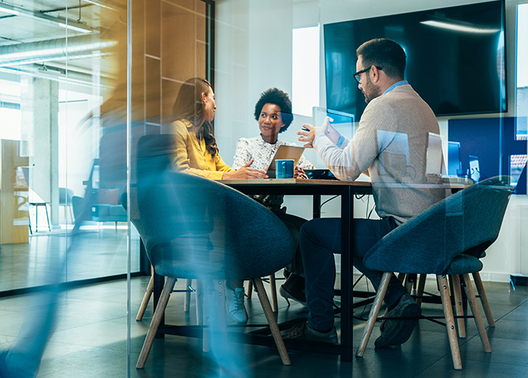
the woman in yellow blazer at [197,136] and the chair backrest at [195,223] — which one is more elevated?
the woman in yellow blazer at [197,136]

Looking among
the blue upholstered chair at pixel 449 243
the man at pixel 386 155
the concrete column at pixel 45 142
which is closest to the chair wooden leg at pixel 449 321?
Result: the blue upholstered chair at pixel 449 243

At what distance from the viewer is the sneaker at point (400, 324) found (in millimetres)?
1769

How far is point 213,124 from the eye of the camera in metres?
1.66

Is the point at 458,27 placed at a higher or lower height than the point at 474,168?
higher

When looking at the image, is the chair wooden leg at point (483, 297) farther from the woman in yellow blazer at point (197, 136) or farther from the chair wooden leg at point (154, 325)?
the chair wooden leg at point (154, 325)

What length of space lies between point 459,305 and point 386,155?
0.53m

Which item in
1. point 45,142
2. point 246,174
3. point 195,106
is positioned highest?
point 195,106

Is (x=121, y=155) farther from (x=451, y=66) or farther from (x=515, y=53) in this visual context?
(x=515, y=53)

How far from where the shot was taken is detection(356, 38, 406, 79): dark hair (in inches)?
61.7

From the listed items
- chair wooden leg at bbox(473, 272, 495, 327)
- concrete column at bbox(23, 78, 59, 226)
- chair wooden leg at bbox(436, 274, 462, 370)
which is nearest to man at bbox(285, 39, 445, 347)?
chair wooden leg at bbox(436, 274, 462, 370)

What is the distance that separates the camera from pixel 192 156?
1.71 metres

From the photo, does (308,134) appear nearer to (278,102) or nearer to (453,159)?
(278,102)

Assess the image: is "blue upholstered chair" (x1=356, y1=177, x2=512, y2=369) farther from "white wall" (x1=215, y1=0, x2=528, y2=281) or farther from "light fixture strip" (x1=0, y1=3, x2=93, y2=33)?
"light fixture strip" (x1=0, y1=3, x2=93, y2=33)

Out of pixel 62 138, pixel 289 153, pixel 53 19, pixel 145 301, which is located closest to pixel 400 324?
pixel 289 153
